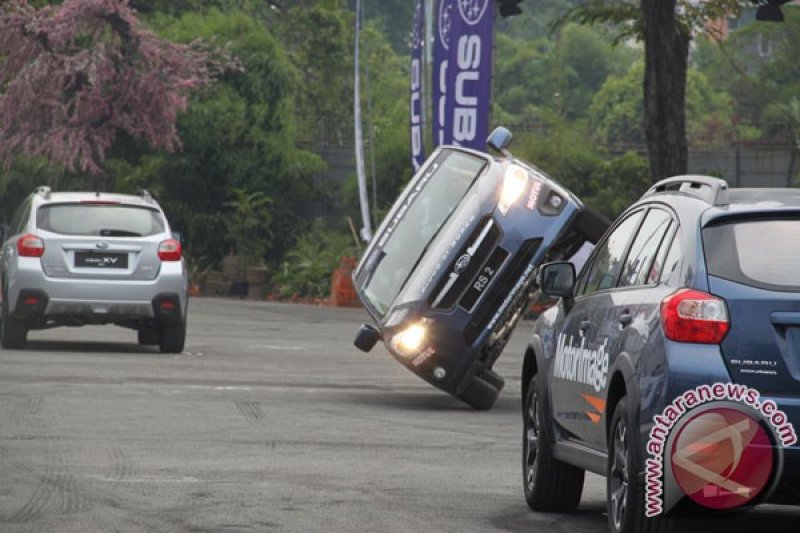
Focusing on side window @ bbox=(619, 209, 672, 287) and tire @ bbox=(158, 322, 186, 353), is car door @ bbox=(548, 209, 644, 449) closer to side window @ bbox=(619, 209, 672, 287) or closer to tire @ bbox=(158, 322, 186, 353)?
side window @ bbox=(619, 209, 672, 287)

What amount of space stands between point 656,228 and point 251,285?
107ft

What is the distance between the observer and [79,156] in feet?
139

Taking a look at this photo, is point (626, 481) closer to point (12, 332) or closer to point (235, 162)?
point (12, 332)

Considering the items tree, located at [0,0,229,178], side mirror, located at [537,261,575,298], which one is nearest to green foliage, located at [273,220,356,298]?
tree, located at [0,0,229,178]

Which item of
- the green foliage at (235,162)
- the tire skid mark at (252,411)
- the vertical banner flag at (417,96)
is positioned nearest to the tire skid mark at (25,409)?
the tire skid mark at (252,411)

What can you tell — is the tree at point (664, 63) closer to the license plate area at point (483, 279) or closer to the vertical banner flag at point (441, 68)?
the vertical banner flag at point (441, 68)

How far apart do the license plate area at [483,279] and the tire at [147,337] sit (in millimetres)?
7840

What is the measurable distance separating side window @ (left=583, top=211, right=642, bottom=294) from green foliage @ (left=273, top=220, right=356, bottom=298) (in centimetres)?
2877

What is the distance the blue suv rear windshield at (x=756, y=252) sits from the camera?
845cm

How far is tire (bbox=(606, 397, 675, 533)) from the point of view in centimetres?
853

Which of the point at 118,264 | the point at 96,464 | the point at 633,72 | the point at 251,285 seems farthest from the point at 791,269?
the point at 633,72

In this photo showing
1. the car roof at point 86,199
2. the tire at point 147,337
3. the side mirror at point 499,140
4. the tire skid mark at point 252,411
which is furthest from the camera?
the tire at point 147,337

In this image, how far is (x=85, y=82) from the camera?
4253 centimetres

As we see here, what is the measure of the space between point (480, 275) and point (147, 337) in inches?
316
